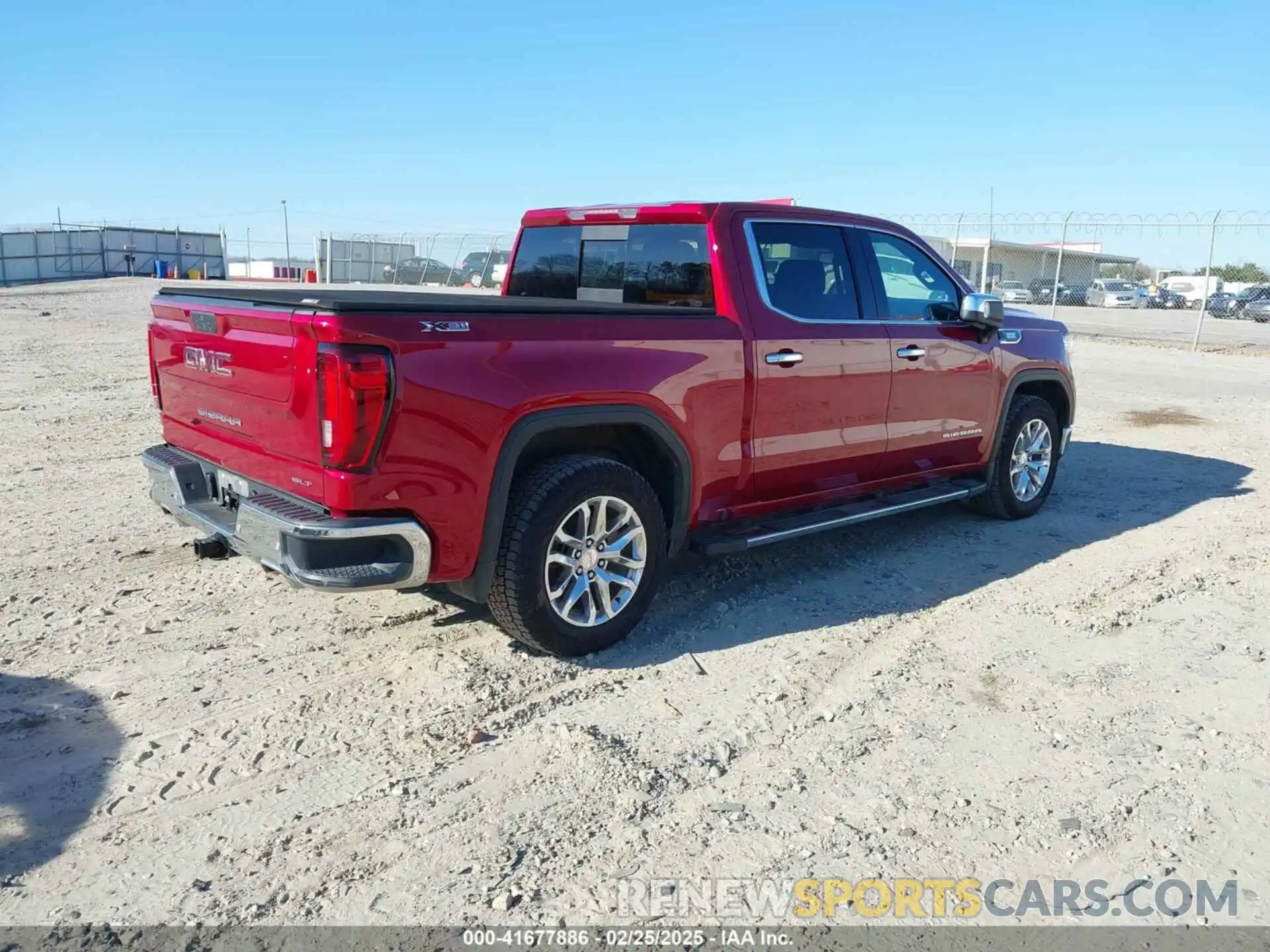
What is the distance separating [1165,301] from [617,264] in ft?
138

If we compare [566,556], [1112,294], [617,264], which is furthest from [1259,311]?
[566,556]

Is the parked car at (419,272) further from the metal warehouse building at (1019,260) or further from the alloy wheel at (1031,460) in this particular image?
the alloy wheel at (1031,460)

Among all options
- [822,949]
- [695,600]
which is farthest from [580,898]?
[695,600]

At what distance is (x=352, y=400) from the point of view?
337 cm

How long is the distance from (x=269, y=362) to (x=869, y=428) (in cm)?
315

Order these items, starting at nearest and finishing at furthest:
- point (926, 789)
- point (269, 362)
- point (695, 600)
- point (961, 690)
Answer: point (926, 789) < point (269, 362) < point (961, 690) < point (695, 600)

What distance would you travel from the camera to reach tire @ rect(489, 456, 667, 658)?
12.9ft

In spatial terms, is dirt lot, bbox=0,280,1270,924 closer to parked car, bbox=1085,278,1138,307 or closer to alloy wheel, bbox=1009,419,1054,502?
alloy wheel, bbox=1009,419,1054,502

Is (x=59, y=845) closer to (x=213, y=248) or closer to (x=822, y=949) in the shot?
(x=822, y=949)

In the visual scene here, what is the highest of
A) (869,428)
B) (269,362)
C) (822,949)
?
(269,362)

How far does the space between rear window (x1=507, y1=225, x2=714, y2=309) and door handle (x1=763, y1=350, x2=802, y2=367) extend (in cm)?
39

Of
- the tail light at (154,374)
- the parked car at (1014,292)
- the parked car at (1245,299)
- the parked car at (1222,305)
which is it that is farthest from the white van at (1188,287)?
the tail light at (154,374)

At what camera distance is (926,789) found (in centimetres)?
331

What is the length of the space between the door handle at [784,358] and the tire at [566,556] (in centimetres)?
93
